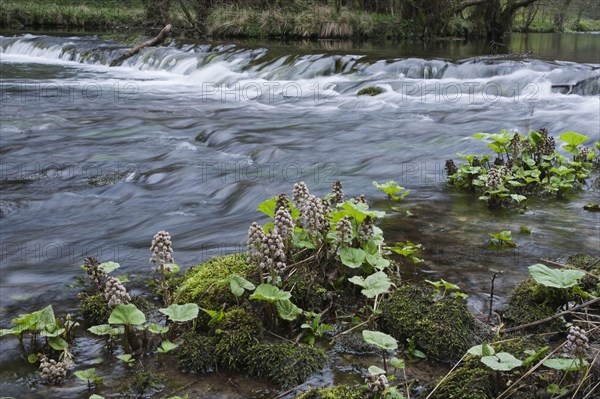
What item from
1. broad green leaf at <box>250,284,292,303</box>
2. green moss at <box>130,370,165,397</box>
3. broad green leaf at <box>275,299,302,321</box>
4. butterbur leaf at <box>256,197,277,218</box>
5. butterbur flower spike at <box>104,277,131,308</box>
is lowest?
green moss at <box>130,370,165,397</box>

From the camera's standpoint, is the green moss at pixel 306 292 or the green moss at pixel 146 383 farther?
the green moss at pixel 306 292

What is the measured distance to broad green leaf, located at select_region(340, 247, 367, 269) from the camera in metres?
3.74

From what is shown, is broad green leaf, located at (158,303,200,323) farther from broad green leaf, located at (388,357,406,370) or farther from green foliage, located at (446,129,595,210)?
green foliage, located at (446,129,595,210)

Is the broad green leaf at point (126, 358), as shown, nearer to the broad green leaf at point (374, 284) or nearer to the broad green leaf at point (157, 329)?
the broad green leaf at point (157, 329)

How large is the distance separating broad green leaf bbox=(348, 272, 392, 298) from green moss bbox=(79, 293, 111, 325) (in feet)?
4.79

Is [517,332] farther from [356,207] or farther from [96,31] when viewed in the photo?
[96,31]

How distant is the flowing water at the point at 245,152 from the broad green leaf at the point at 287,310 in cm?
44

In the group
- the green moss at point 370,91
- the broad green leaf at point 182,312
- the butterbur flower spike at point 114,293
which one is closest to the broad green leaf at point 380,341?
the broad green leaf at point 182,312

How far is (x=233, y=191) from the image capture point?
24.9 feet

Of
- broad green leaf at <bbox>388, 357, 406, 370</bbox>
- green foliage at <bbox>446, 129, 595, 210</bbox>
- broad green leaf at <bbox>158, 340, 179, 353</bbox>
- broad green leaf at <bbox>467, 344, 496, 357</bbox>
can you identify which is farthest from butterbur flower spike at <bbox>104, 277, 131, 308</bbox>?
green foliage at <bbox>446, 129, 595, 210</bbox>

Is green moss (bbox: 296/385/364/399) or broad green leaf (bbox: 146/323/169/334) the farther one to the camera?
broad green leaf (bbox: 146/323/169/334)

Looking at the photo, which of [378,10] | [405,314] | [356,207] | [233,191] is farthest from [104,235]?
[378,10]

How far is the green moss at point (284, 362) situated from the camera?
3.10m

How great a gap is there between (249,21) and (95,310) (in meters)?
29.8
